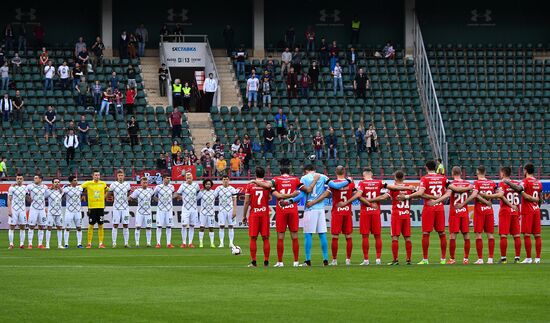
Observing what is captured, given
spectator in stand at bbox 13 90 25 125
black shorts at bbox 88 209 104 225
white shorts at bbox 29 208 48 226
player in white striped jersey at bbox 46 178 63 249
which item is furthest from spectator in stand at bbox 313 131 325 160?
white shorts at bbox 29 208 48 226

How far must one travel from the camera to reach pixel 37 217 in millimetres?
37094

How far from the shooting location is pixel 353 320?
55.6 feet

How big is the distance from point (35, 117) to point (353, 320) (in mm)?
→ 41065

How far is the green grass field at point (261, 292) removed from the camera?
17.6m

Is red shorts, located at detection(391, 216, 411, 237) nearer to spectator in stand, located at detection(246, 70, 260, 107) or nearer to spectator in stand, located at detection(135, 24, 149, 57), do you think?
spectator in stand, located at detection(246, 70, 260, 107)

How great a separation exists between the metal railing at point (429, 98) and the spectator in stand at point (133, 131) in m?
13.8

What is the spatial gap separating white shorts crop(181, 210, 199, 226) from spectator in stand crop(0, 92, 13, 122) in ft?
64.6

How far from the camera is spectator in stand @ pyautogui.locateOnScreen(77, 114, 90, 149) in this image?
2133 inches

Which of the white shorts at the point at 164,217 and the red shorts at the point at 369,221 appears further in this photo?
the white shorts at the point at 164,217

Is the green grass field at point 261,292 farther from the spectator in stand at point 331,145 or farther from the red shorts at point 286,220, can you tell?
the spectator in stand at point 331,145

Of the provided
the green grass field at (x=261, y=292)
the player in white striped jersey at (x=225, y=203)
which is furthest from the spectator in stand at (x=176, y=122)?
the green grass field at (x=261, y=292)

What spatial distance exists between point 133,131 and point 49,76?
5.20m

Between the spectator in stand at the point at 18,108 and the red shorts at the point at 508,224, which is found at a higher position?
the spectator in stand at the point at 18,108

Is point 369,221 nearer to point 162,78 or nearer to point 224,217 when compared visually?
point 224,217
